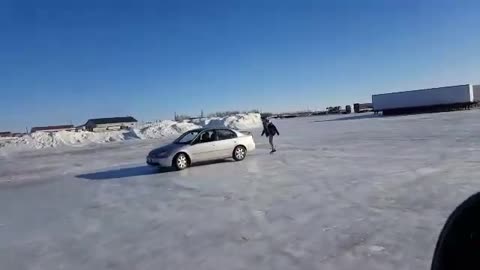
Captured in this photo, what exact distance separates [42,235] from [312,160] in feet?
33.5

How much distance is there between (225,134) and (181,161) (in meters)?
2.48

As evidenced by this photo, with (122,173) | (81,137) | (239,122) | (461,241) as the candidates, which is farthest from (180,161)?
(239,122)

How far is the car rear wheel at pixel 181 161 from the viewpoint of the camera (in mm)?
15945

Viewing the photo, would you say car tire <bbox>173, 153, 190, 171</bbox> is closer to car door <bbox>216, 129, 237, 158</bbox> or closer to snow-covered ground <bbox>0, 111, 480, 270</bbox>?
snow-covered ground <bbox>0, 111, 480, 270</bbox>

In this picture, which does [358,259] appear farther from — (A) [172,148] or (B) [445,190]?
(A) [172,148]

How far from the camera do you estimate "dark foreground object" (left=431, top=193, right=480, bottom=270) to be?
6.47ft

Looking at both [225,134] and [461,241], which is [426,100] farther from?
[461,241]

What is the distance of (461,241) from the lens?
205cm

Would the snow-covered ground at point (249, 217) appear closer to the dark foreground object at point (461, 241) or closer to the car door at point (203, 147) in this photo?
the car door at point (203, 147)

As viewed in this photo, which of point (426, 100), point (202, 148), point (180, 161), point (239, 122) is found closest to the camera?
point (180, 161)

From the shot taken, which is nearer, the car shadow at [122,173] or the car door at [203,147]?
the car shadow at [122,173]

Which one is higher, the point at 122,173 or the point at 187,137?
the point at 187,137

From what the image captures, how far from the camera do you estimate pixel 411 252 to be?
5.33 meters

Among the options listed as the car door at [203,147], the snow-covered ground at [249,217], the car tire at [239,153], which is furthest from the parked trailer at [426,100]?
the car door at [203,147]
